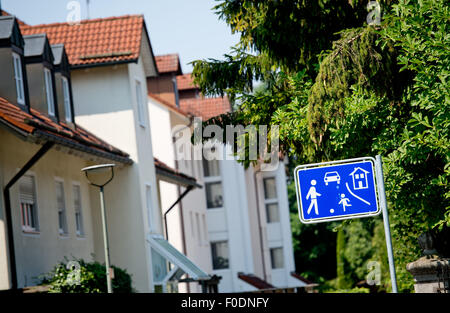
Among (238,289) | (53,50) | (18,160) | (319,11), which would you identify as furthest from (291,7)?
(238,289)

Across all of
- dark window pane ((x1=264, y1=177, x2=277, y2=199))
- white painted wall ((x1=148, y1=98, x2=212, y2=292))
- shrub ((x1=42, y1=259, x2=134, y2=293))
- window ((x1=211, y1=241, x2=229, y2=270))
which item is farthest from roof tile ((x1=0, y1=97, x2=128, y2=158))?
dark window pane ((x1=264, y1=177, x2=277, y2=199))

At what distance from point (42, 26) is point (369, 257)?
33.8m

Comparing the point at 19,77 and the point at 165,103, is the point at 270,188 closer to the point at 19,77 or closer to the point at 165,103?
the point at 165,103

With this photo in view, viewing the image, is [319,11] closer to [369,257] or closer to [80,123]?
[80,123]

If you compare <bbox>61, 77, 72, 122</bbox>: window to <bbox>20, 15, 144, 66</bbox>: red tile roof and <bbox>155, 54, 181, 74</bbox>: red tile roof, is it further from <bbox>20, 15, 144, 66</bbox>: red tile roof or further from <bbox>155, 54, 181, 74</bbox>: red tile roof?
<bbox>155, 54, 181, 74</bbox>: red tile roof

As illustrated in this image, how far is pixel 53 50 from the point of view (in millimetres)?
22641

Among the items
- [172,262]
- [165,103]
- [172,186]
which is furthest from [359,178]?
[172,186]

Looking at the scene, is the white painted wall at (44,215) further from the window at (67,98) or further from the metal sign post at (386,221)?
the metal sign post at (386,221)

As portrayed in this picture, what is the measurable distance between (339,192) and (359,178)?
0.66ft

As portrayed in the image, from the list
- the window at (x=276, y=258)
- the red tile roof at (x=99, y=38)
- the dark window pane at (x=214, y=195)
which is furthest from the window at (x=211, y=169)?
the red tile roof at (x=99, y=38)

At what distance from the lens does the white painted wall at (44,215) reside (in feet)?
54.2

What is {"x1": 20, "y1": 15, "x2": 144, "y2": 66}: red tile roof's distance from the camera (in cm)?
2447

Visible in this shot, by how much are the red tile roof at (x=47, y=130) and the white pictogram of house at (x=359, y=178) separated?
958cm

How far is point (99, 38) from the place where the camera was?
83.9ft
